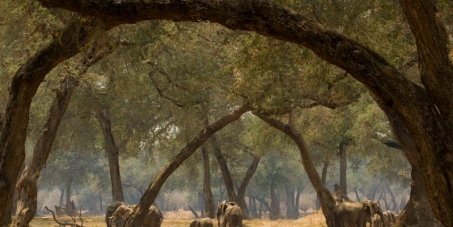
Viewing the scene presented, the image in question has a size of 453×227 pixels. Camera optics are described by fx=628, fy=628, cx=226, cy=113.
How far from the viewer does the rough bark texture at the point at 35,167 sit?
1758 cm

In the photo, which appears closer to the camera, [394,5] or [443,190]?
[443,190]

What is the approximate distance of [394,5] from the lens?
608 inches

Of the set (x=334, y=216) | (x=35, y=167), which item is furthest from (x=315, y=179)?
(x=35, y=167)

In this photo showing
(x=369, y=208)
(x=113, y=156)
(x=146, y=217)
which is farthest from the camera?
(x=113, y=156)

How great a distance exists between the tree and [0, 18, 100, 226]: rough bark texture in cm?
246

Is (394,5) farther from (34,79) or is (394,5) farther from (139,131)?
(139,131)

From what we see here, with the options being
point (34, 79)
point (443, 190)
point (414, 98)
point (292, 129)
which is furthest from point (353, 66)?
point (292, 129)

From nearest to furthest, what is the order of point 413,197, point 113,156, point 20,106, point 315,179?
point 20,106, point 413,197, point 315,179, point 113,156

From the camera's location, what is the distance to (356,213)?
69.2 feet

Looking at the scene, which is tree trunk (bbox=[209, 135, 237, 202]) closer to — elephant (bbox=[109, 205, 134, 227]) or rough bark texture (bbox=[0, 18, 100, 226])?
elephant (bbox=[109, 205, 134, 227])

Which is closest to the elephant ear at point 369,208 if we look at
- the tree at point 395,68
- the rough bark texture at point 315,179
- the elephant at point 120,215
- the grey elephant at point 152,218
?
the rough bark texture at point 315,179

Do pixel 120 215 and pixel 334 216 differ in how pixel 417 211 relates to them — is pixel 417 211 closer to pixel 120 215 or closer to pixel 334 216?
pixel 334 216

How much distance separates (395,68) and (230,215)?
55.2 ft

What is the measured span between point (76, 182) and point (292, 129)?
199 ft
